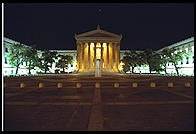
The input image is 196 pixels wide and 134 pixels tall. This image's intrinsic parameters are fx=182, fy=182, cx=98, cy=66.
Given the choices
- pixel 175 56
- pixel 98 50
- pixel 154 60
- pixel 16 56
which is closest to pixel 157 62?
pixel 154 60

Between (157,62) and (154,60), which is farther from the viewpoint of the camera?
(154,60)

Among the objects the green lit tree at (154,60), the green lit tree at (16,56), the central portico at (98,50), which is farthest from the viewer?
the central portico at (98,50)

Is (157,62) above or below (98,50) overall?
below

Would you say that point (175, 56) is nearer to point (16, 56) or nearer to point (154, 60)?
point (154, 60)

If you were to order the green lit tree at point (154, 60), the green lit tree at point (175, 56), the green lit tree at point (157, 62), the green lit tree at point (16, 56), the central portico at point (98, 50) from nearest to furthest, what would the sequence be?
the green lit tree at point (16, 56), the green lit tree at point (175, 56), the green lit tree at point (157, 62), the green lit tree at point (154, 60), the central portico at point (98, 50)

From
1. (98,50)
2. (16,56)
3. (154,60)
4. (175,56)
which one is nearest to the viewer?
(16,56)

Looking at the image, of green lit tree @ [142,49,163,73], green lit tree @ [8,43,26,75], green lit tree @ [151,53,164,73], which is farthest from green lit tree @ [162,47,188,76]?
green lit tree @ [8,43,26,75]

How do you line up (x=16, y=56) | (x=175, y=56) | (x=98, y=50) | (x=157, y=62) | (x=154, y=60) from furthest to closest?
(x=98, y=50)
(x=154, y=60)
(x=157, y=62)
(x=175, y=56)
(x=16, y=56)

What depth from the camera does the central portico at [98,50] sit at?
6738 centimetres

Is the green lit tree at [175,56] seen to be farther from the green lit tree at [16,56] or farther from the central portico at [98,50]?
the green lit tree at [16,56]

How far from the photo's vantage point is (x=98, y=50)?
70.4 metres

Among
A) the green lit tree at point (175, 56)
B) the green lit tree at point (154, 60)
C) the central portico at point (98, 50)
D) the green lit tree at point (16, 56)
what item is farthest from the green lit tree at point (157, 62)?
the green lit tree at point (16, 56)

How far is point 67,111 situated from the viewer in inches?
390

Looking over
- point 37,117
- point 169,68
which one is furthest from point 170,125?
point 169,68
